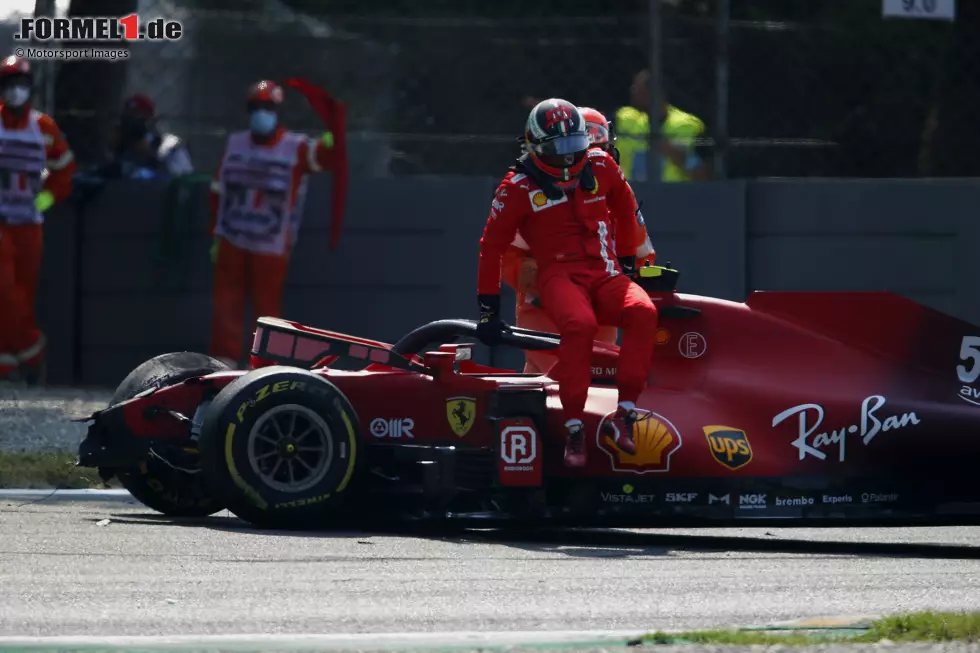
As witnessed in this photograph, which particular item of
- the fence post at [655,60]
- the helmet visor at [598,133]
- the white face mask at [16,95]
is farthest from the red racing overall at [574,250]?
the white face mask at [16,95]

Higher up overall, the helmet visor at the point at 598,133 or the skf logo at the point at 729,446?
the helmet visor at the point at 598,133

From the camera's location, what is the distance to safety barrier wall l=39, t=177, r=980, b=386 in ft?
39.9

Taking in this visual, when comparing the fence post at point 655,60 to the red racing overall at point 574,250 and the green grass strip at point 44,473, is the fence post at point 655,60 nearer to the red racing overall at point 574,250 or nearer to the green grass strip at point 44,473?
the red racing overall at point 574,250

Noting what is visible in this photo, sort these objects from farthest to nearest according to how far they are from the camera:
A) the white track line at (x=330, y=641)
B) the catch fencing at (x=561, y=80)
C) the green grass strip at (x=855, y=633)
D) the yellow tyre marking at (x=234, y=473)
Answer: the catch fencing at (x=561, y=80) → the yellow tyre marking at (x=234, y=473) → the green grass strip at (x=855, y=633) → the white track line at (x=330, y=641)

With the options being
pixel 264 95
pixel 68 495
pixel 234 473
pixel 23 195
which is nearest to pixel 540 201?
pixel 234 473

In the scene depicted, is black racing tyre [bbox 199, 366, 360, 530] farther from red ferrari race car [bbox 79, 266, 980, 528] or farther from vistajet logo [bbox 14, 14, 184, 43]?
vistajet logo [bbox 14, 14, 184, 43]

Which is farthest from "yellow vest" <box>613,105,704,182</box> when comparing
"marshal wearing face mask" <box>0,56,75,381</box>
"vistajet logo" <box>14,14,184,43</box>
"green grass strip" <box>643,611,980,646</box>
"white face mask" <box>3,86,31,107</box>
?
"green grass strip" <box>643,611,980,646</box>

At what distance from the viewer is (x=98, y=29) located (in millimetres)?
13234

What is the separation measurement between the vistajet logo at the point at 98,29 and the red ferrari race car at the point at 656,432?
5.45m

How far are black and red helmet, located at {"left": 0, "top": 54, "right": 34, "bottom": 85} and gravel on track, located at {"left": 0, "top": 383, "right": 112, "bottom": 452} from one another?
206cm

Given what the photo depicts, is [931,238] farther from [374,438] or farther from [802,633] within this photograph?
[802,633]

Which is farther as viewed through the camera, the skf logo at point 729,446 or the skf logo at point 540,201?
Answer: the skf logo at point 540,201

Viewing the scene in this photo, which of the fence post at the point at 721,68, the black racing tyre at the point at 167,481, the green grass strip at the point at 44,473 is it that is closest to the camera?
the black racing tyre at the point at 167,481

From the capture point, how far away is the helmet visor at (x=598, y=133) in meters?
9.31
